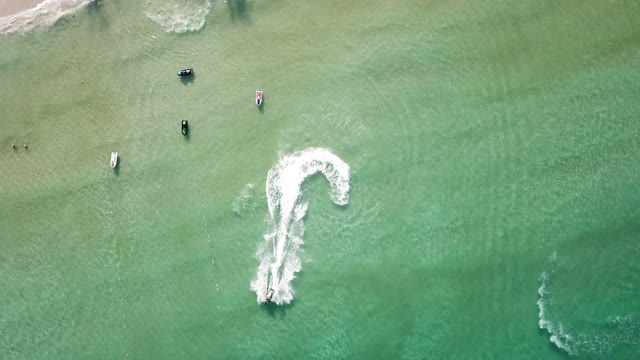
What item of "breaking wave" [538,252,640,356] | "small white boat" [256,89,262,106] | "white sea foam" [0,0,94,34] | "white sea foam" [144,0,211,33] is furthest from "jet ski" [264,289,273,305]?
"white sea foam" [0,0,94,34]

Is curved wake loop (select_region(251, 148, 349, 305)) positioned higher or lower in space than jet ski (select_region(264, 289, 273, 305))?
higher

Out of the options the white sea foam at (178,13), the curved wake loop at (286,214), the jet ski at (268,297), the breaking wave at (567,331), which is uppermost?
the white sea foam at (178,13)

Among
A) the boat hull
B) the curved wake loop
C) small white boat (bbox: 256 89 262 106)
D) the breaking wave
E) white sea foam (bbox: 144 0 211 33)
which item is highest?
white sea foam (bbox: 144 0 211 33)

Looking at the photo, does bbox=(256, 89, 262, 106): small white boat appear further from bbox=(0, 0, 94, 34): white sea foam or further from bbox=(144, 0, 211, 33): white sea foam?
bbox=(0, 0, 94, 34): white sea foam

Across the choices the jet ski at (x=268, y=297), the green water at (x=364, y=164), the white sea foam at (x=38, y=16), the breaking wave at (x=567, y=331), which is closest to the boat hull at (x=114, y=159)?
the green water at (x=364, y=164)

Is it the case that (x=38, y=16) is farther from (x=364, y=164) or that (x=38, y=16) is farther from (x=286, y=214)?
(x=364, y=164)

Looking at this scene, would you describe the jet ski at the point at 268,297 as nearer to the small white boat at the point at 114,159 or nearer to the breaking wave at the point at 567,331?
the small white boat at the point at 114,159

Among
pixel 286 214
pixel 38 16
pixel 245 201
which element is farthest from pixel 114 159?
pixel 286 214
